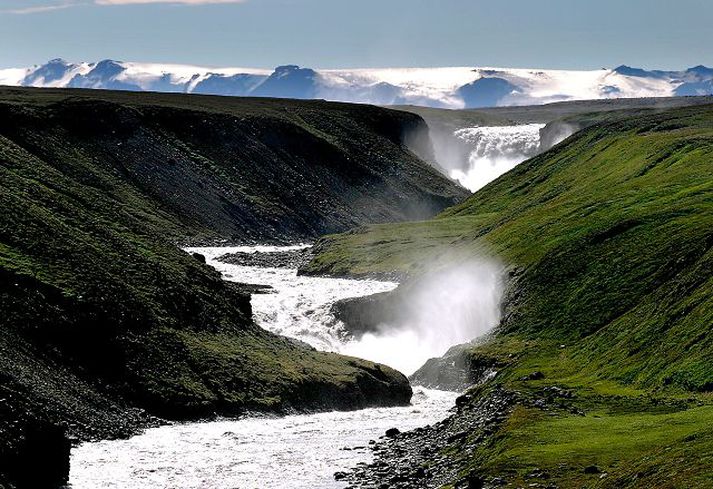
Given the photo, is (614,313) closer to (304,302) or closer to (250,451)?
(250,451)

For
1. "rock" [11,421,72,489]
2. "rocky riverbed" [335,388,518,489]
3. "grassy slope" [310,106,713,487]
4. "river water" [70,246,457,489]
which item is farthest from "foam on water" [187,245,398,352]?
"rock" [11,421,72,489]

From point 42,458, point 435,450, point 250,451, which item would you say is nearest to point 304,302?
point 250,451

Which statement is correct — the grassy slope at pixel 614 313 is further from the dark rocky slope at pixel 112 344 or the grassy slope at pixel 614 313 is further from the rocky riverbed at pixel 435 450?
the dark rocky slope at pixel 112 344

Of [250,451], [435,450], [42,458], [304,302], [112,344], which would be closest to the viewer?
[42,458]

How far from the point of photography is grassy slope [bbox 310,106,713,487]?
53.1m

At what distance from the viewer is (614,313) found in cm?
9375

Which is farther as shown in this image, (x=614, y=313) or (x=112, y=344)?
(x=614, y=313)

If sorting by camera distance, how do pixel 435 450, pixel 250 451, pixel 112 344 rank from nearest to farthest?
pixel 435 450 < pixel 250 451 < pixel 112 344

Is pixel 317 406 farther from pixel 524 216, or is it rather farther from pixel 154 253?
pixel 524 216

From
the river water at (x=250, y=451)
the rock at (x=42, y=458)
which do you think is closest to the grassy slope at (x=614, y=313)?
the river water at (x=250, y=451)

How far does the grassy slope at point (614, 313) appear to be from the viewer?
53062 mm

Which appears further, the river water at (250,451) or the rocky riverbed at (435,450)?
the river water at (250,451)

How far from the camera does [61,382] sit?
243 feet

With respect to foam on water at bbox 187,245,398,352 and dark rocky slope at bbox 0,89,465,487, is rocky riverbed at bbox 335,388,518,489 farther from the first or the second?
foam on water at bbox 187,245,398,352
